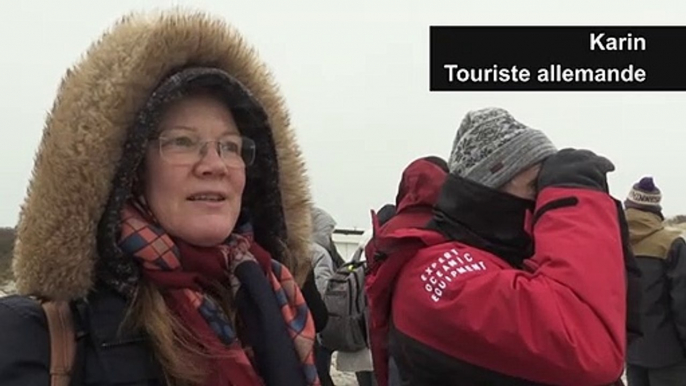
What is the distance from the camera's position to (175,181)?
5.12ft

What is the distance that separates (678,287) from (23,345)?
426 cm

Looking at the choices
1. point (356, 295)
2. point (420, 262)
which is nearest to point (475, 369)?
point (420, 262)

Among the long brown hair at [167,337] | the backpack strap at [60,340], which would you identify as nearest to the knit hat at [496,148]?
the long brown hair at [167,337]

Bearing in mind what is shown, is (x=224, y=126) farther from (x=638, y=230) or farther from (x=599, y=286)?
(x=638, y=230)

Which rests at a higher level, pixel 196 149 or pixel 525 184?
pixel 196 149

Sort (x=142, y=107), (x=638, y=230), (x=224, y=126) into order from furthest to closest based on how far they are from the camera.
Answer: (x=638, y=230), (x=224, y=126), (x=142, y=107)

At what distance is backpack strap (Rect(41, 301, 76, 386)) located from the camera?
4.52 feet

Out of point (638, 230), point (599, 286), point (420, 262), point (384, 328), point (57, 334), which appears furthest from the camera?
point (638, 230)

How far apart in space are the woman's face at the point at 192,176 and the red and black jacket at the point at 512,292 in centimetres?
61

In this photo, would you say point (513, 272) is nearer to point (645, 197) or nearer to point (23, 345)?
point (23, 345)

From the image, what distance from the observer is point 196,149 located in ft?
5.28

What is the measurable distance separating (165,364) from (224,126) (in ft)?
1.65

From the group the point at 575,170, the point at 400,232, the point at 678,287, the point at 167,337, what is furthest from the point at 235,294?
the point at 678,287

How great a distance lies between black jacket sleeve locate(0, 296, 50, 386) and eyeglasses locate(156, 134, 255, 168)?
0.38 meters
